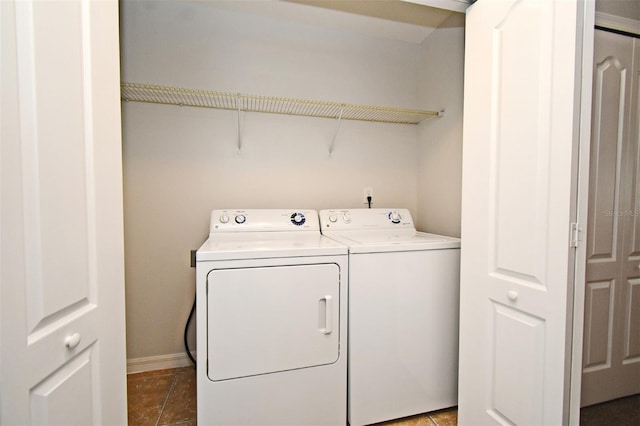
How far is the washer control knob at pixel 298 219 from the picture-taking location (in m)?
1.93

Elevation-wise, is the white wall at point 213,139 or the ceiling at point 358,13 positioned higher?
the ceiling at point 358,13

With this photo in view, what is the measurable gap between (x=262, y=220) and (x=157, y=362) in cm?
126

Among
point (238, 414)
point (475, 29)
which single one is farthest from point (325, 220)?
point (475, 29)

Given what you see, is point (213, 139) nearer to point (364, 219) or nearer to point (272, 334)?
point (364, 219)

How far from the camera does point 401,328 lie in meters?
1.54

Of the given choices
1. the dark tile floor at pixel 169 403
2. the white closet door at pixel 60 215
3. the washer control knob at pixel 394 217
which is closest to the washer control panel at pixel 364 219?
the washer control knob at pixel 394 217

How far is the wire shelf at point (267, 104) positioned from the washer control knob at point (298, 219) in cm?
75

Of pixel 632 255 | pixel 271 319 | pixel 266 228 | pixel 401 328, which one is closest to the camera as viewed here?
pixel 632 255

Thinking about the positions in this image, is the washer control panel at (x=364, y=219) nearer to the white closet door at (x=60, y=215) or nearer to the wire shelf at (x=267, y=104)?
the wire shelf at (x=267, y=104)

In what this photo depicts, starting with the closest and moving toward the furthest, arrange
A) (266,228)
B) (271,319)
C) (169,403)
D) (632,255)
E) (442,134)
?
(632,255)
(271,319)
(169,403)
(266,228)
(442,134)

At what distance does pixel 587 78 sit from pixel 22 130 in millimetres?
1552

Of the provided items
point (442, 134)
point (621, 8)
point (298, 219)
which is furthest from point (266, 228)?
point (621, 8)

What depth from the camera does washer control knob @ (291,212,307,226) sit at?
1934 millimetres

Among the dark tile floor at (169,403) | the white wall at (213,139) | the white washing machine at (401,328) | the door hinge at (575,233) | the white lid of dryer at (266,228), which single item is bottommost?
the dark tile floor at (169,403)
